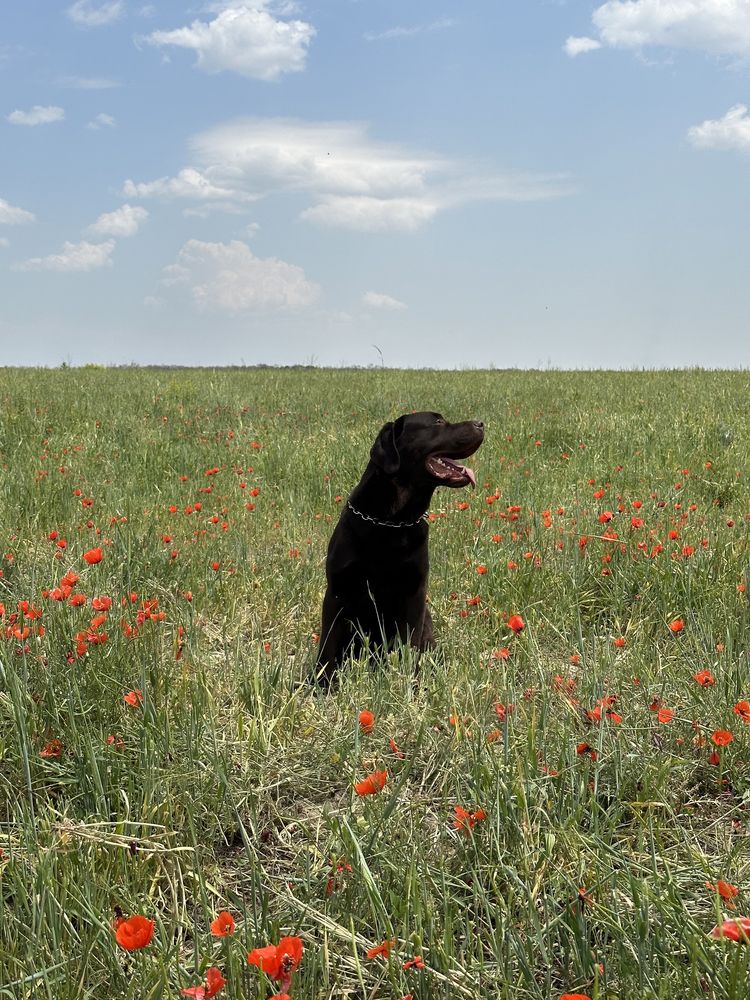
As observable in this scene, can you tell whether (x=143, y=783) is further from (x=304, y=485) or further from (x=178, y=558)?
(x=304, y=485)

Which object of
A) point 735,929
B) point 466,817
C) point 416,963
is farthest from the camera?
point 466,817

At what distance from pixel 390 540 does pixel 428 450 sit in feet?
1.58

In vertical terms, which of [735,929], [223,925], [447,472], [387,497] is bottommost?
[223,925]

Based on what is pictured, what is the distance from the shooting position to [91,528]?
17.1 ft

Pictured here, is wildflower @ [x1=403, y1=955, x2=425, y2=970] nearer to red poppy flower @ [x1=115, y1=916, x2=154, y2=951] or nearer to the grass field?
the grass field

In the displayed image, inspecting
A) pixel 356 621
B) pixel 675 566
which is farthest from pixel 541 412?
pixel 356 621

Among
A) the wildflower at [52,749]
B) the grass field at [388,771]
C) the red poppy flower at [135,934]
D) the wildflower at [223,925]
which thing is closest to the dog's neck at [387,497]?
the grass field at [388,771]

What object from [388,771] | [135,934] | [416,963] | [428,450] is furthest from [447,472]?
[135,934]

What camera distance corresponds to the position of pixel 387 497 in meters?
4.09

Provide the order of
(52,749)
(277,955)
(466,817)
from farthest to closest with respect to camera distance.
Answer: (52,749) → (466,817) → (277,955)

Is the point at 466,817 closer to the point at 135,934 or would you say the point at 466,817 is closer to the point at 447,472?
the point at 135,934

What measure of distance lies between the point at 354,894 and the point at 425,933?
188 millimetres

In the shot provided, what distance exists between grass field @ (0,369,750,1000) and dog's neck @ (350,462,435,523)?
0.63 metres

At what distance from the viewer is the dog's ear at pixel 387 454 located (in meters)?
4.03
